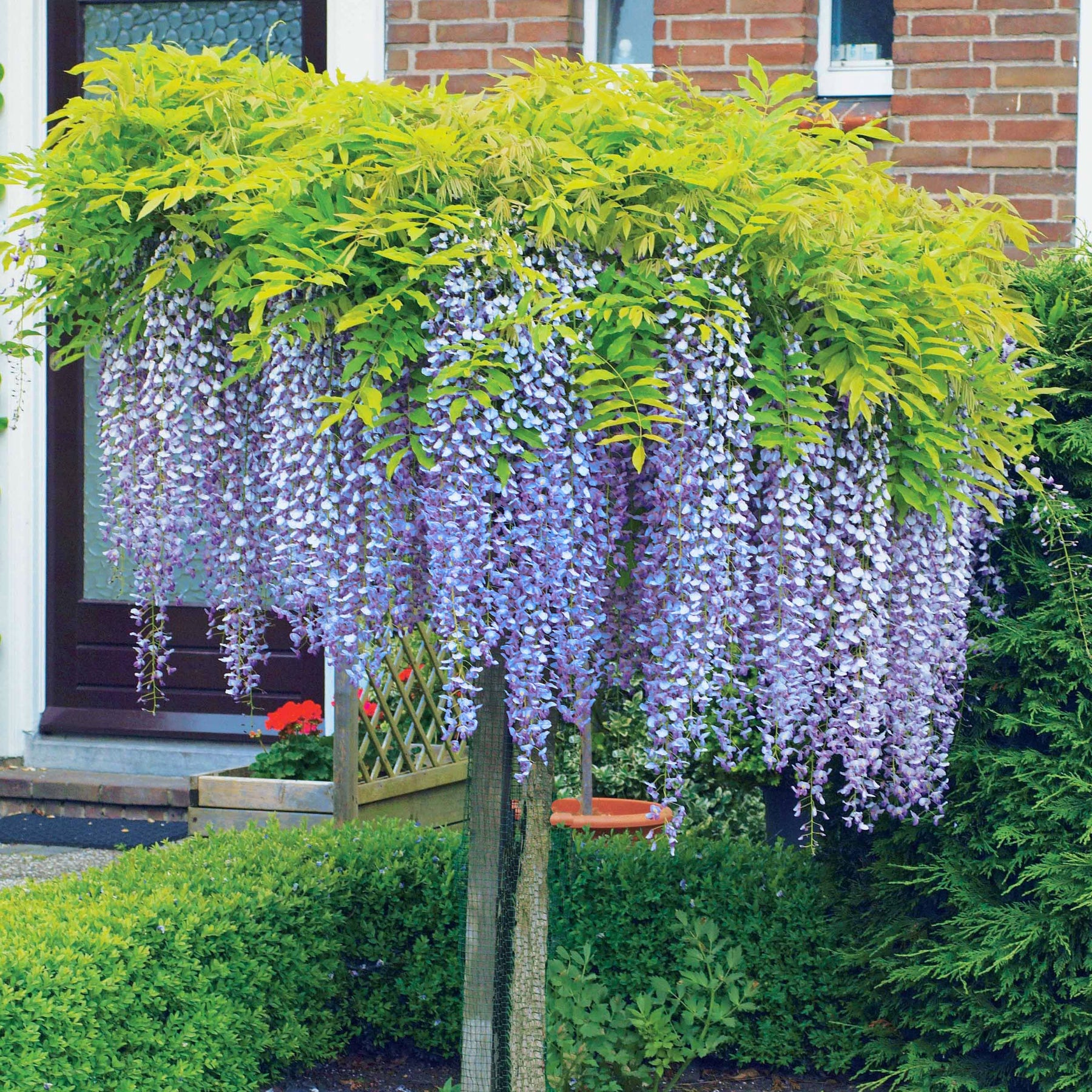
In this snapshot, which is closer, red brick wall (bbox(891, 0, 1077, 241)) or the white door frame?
red brick wall (bbox(891, 0, 1077, 241))

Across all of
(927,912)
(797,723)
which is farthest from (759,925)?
(797,723)

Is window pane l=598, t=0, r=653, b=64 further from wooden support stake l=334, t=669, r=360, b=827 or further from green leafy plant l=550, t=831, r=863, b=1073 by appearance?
green leafy plant l=550, t=831, r=863, b=1073

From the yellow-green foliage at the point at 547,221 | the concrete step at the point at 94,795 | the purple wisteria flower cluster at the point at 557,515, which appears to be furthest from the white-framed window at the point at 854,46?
the concrete step at the point at 94,795

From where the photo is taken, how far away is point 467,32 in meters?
6.61

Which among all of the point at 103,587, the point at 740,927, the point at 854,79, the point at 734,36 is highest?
the point at 734,36

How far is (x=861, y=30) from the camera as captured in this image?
21.2ft

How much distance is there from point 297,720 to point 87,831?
4.17 feet

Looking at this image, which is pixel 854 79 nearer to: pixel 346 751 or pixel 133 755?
pixel 346 751

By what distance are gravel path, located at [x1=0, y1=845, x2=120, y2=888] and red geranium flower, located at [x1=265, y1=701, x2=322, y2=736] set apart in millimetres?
884

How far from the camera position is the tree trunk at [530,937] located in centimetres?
366

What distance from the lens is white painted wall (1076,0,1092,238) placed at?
5.86 metres

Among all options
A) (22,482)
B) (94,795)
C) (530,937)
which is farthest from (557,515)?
(22,482)

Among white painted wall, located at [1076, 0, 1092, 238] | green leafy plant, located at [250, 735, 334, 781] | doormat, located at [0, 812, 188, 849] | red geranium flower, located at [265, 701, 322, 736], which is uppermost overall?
white painted wall, located at [1076, 0, 1092, 238]

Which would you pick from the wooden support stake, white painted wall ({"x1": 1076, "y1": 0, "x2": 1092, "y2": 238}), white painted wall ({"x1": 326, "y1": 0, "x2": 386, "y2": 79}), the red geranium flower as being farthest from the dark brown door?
white painted wall ({"x1": 1076, "y1": 0, "x2": 1092, "y2": 238})
